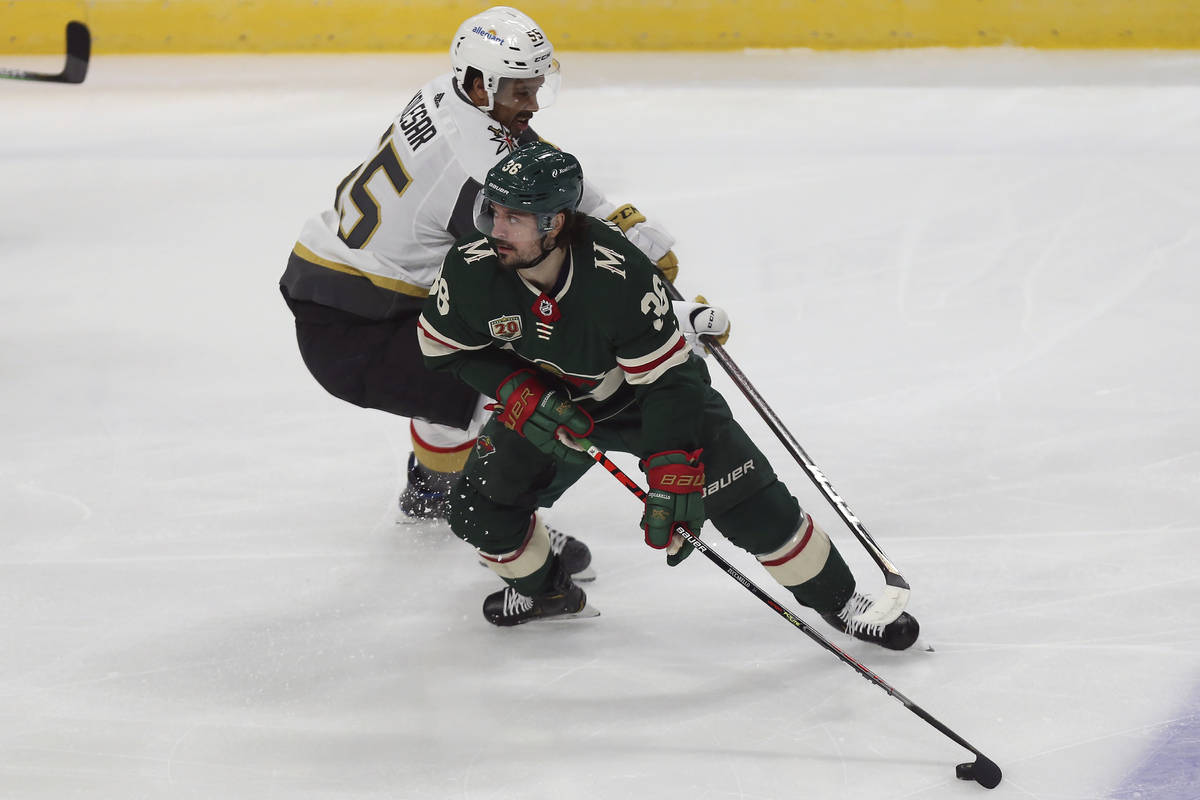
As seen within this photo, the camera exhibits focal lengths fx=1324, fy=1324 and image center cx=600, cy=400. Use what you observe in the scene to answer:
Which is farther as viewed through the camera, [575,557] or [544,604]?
[575,557]

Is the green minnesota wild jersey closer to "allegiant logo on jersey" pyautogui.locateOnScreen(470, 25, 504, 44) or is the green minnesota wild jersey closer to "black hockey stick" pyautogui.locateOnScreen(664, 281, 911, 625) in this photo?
"black hockey stick" pyautogui.locateOnScreen(664, 281, 911, 625)

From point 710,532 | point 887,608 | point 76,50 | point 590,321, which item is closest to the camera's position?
point 590,321

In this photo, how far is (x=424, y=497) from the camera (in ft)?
9.96

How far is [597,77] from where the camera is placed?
625 cm

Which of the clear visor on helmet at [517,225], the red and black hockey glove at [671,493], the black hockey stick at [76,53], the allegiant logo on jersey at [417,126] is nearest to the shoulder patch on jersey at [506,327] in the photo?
the clear visor on helmet at [517,225]

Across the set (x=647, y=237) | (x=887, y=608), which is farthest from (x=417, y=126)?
(x=887, y=608)

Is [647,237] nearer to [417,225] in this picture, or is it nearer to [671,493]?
[417,225]

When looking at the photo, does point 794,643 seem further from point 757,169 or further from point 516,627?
point 757,169

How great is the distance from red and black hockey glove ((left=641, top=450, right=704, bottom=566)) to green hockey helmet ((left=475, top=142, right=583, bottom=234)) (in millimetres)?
416

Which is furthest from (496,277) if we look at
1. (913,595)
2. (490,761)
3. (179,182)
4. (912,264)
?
(179,182)

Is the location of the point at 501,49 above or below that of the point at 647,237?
above

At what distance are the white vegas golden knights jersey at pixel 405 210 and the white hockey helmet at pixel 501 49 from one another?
2.9 inches

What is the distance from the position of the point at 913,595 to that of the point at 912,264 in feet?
6.13

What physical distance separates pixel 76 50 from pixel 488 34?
11.1 feet
